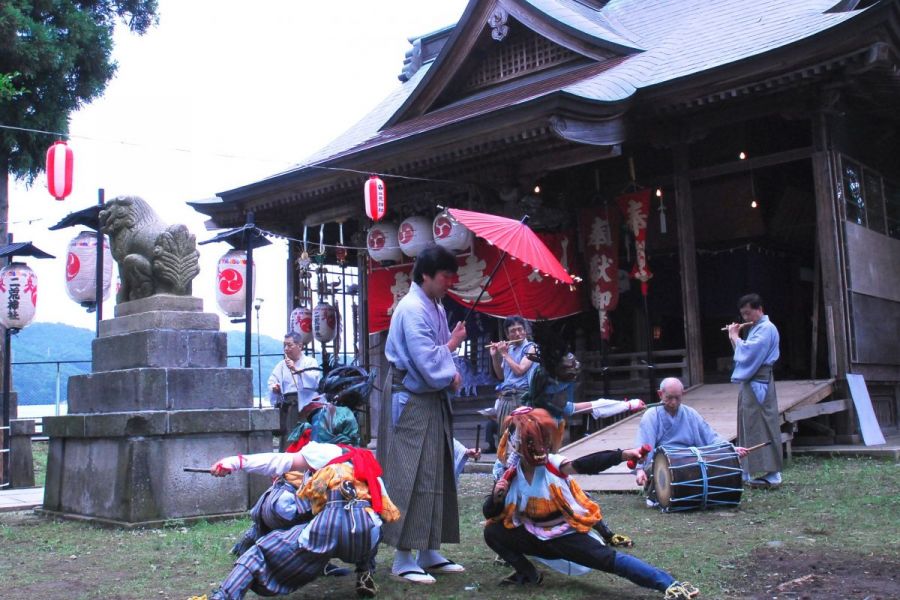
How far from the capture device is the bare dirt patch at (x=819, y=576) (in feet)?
14.5

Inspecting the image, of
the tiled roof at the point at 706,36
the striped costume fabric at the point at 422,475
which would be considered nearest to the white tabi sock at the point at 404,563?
the striped costume fabric at the point at 422,475

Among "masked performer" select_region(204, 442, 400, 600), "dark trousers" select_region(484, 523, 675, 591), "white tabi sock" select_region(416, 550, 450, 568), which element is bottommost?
"white tabi sock" select_region(416, 550, 450, 568)

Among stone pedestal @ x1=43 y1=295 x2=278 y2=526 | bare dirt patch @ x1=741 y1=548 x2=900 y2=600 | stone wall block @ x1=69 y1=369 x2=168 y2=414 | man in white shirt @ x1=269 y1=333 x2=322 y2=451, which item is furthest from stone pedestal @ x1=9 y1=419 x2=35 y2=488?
bare dirt patch @ x1=741 y1=548 x2=900 y2=600

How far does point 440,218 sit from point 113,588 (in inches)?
379

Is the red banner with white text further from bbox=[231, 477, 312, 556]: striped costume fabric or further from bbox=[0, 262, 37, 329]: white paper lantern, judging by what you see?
bbox=[231, 477, 312, 556]: striped costume fabric

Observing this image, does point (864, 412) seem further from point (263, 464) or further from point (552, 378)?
point (263, 464)

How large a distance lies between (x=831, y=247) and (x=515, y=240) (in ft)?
20.1

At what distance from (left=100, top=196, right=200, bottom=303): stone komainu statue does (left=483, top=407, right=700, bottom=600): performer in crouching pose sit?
14.6ft

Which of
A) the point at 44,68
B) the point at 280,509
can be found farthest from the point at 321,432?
the point at 44,68

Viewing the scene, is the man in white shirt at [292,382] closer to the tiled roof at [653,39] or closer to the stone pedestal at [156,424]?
the stone pedestal at [156,424]

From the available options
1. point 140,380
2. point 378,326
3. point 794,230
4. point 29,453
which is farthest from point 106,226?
point 794,230

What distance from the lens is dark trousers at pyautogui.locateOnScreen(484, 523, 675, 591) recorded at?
168 inches

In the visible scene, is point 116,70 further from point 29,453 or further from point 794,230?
point 794,230

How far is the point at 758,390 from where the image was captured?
326 inches
